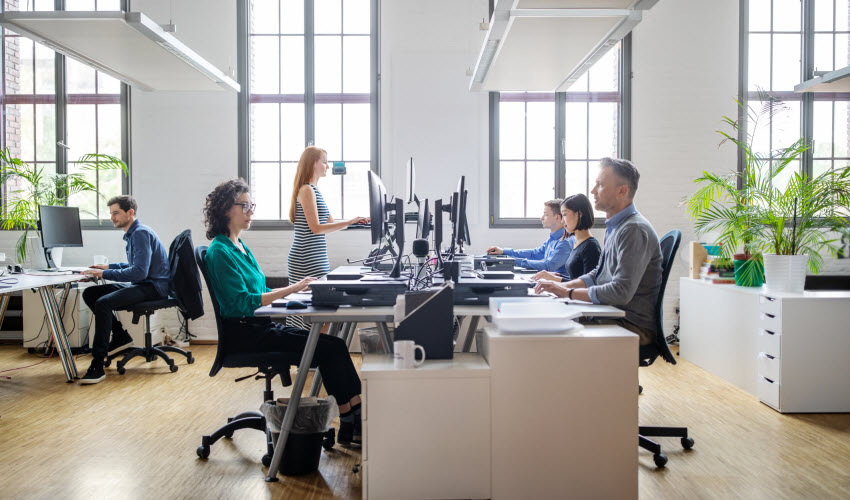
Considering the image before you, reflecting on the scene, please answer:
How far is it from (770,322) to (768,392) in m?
0.41

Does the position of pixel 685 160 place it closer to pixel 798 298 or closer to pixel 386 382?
pixel 798 298

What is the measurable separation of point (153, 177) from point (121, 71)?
1.51 metres

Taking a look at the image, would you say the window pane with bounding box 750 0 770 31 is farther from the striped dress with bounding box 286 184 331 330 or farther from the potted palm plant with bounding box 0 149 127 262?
the potted palm plant with bounding box 0 149 127 262

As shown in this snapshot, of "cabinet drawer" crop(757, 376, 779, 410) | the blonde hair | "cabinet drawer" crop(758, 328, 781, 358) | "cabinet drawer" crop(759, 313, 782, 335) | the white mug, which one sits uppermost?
the blonde hair

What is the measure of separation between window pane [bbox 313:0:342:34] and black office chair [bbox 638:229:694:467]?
4.07 meters

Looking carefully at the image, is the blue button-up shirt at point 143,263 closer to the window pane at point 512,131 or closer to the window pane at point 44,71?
the window pane at point 44,71

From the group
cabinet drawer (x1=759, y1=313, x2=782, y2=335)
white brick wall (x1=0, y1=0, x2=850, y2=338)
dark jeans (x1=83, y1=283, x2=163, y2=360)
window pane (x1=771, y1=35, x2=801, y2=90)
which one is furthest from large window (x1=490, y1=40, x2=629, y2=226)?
dark jeans (x1=83, y1=283, x2=163, y2=360)

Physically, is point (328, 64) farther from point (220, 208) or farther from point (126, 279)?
point (220, 208)

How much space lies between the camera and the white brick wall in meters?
5.52

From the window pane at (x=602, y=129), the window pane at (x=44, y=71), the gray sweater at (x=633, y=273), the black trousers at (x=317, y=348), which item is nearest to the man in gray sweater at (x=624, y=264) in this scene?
the gray sweater at (x=633, y=273)

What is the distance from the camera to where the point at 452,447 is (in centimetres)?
207

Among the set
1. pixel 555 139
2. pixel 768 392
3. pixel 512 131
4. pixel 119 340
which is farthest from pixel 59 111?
pixel 768 392

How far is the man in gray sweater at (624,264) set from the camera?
2.59 m

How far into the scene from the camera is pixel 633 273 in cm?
258
